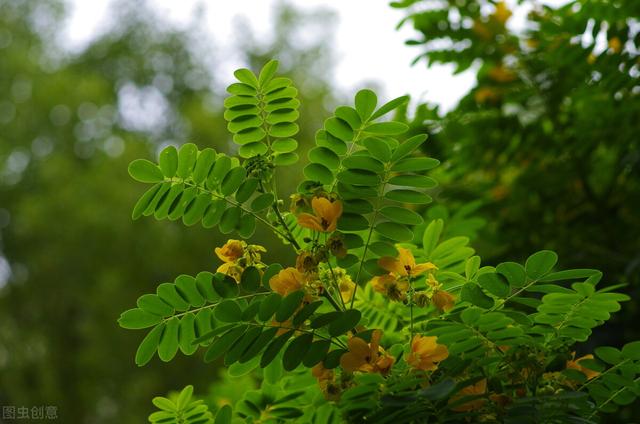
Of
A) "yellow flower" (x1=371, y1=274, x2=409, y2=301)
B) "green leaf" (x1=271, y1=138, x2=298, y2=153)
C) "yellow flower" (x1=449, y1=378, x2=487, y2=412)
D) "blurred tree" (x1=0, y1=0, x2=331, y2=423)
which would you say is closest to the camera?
"yellow flower" (x1=449, y1=378, x2=487, y2=412)

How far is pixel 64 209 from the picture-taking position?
10961 millimetres

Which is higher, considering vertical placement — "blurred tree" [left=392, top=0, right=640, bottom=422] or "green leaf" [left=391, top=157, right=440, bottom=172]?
"blurred tree" [left=392, top=0, right=640, bottom=422]

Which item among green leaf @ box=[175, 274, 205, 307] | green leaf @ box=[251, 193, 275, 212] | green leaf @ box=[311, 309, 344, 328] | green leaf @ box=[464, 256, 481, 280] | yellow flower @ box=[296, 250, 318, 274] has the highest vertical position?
green leaf @ box=[251, 193, 275, 212]

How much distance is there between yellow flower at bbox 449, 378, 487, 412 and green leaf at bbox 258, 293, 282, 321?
0.21 metres

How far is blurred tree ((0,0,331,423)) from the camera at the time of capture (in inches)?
411

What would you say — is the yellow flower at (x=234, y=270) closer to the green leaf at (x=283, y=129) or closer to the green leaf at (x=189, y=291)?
the green leaf at (x=189, y=291)

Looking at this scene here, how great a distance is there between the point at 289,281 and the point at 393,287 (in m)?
Result: 0.13

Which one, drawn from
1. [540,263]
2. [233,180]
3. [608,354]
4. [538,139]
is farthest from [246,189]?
[538,139]

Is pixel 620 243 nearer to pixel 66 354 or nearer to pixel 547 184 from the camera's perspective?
pixel 547 184

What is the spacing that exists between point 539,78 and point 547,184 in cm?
27

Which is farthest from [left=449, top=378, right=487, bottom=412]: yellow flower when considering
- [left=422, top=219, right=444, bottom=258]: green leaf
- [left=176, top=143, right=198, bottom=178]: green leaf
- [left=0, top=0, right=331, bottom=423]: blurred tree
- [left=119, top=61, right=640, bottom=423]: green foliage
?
[left=0, top=0, right=331, bottom=423]: blurred tree

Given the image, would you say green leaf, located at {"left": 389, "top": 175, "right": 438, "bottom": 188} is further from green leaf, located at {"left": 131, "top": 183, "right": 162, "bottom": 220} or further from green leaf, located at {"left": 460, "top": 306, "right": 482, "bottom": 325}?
green leaf, located at {"left": 131, "top": 183, "right": 162, "bottom": 220}

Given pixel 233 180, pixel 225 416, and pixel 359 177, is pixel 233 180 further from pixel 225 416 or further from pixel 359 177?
pixel 225 416

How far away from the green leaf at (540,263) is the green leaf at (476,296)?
7 cm
